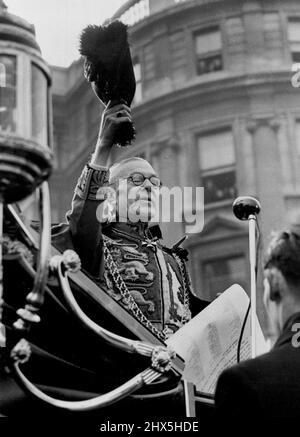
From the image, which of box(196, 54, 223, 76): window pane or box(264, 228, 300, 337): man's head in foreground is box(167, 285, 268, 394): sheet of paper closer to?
box(264, 228, 300, 337): man's head in foreground

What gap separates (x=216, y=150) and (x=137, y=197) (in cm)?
768

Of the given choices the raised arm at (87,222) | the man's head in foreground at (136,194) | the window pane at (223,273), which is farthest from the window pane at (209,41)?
the raised arm at (87,222)

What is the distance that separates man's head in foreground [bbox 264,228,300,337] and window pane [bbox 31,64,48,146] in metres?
0.59

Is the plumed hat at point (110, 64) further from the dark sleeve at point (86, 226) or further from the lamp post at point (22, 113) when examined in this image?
the lamp post at point (22, 113)

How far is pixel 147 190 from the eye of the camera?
2.79 metres

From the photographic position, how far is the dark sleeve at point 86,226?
2.03m

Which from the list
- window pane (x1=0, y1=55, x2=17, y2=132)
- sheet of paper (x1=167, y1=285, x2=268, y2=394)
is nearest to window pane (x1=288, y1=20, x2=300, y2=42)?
sheet of paper (x1=167, y1=285, x2=268, y2=394)

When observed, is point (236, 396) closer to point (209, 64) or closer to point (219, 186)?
point (219, 186)

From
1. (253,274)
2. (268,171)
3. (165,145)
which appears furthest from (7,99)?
(165,145)

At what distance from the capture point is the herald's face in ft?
9.11

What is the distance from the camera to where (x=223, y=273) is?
1029 cm

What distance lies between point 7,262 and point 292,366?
1.94 feet

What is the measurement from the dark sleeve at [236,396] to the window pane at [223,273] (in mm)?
8429

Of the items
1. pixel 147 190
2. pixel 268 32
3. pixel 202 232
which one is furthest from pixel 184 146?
pixel 147 190
